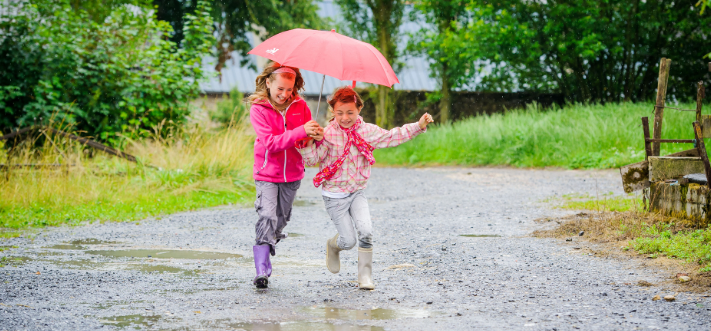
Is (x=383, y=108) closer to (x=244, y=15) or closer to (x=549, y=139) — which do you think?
(x=244, y=15)

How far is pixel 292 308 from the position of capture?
422 cm

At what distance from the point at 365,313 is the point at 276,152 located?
132 cm

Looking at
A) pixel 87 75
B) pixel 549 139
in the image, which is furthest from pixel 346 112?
pixel 549 139

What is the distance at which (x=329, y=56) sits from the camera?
4664 mm

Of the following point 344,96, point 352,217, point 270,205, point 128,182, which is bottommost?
point 128,182

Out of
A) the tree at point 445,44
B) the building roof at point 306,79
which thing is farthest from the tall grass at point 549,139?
the building roof at point 306,79

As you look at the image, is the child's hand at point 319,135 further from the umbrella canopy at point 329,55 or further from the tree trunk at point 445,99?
the tree trunk at point 445,99

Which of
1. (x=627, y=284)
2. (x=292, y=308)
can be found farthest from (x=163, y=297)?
(x=627, y=284)

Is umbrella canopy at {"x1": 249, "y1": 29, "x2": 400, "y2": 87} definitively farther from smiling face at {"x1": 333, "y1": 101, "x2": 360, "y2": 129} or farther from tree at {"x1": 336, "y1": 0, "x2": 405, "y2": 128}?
tree at {"x1": 336, "y1": 0, "x2": 405, "y2": 128}

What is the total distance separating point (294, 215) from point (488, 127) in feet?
38.7

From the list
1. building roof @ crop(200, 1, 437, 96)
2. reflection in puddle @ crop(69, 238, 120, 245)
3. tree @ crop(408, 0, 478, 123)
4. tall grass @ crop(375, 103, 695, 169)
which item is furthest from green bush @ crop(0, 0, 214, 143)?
building roof @ crop(200, 1, 437, 96)

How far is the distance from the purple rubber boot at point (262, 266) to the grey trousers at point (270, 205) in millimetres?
57

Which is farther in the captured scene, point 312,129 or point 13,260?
point 13,260

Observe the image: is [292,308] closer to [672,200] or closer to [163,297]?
[163,297]
